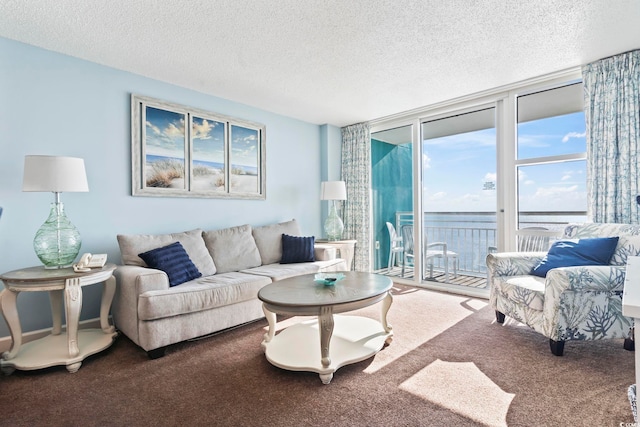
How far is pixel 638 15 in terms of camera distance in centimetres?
230

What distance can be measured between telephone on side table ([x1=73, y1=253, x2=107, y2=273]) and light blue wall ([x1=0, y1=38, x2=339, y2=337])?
1.83 feet

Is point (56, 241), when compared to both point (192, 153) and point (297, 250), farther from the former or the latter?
point (297, 250)

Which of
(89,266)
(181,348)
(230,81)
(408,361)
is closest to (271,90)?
(230,81)

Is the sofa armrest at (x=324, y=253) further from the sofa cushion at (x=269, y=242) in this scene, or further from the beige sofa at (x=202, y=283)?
the sofa cushion at (x=269, y=242)

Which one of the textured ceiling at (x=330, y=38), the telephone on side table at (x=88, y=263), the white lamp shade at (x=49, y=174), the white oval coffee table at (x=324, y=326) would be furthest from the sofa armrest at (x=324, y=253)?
the white lamp shade at (x=49, y=174)

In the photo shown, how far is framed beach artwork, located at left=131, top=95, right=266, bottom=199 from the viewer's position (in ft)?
10.6

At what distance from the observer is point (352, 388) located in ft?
6.23

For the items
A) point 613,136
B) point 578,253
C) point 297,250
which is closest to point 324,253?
point 297,250

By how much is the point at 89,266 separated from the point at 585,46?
4372 mm

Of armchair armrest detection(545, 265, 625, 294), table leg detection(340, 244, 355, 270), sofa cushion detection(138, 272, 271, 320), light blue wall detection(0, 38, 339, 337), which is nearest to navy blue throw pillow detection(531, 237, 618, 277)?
armchair armrest detection(545, 265, 625, 294)

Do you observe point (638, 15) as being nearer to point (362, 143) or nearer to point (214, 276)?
point (362, 143)

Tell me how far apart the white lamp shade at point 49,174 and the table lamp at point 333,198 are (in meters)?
2.90

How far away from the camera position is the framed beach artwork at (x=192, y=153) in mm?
3223

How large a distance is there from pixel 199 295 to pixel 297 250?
1460 millimetres
